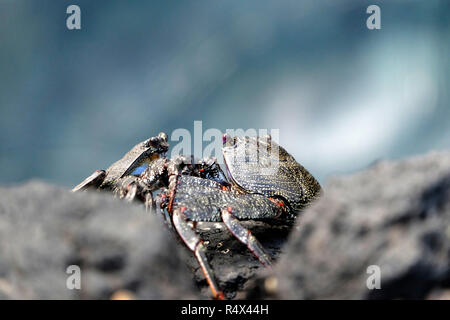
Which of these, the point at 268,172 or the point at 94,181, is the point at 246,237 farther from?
the point at 94,181

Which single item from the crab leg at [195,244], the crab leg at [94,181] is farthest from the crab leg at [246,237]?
the crab leg at [94,181]

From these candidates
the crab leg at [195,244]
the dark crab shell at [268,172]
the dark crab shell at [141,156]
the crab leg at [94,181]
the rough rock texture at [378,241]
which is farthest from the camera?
the dark crab shell at [141,156]

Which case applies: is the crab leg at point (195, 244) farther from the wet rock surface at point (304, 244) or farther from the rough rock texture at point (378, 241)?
the rough rock texture at point (378, 241)

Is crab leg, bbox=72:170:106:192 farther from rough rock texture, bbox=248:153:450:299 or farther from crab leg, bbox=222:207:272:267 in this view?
rough rock texture, bbox=248:153:450:299

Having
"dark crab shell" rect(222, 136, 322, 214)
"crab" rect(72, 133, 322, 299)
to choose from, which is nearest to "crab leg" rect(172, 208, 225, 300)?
"crab" rect(72, 133, 322, 299)

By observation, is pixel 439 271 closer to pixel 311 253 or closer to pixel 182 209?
pixel 311 253

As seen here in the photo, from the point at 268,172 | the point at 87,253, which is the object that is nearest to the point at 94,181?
the point at 268,172
